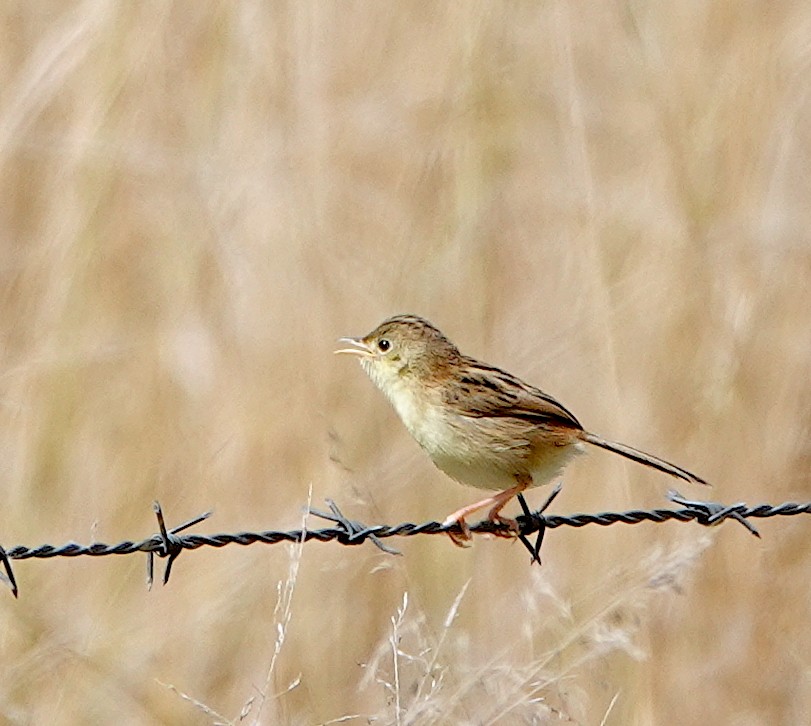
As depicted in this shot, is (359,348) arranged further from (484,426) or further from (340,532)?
(340,532)

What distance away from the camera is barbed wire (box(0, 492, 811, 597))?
3.01 meters

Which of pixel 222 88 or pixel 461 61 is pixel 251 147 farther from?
pixel 461 61

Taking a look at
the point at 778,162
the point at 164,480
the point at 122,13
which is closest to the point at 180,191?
the point at 122,13

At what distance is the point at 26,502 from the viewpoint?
4867mm

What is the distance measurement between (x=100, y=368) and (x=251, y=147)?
0.96m

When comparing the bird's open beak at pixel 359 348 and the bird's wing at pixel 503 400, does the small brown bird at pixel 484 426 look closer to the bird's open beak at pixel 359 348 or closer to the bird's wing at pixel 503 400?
the bird's wing at pixel 503 400

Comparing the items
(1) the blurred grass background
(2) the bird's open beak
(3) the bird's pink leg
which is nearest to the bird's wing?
(3) the bird's pink leg

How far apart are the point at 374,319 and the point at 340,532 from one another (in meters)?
1.80

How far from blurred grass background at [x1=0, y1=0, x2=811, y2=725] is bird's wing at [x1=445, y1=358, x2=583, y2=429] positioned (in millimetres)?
935

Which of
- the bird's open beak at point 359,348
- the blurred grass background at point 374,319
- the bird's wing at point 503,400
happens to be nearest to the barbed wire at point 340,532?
the bird's wing at point 503,400

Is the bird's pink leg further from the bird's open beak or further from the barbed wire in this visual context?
the bird's open beak

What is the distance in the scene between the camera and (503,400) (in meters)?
3.93

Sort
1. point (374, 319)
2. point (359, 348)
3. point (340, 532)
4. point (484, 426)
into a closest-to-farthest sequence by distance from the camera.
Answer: point (340, 532) < point (484, 426) < point (359, 348) < point (374, 319)

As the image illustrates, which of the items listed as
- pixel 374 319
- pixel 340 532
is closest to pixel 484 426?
pixel 340 532
